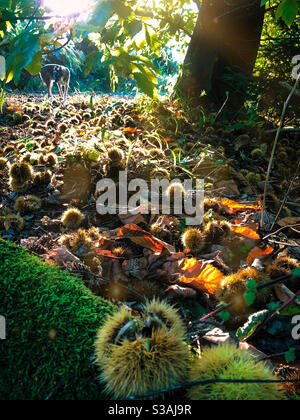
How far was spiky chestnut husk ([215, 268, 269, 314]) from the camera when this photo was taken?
125 cm

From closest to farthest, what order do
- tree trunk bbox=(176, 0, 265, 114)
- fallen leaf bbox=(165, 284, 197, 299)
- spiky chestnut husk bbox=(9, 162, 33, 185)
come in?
fallen leaf bbox=(165, 284, 197, 299)
spiky chestnut husk bbox=(9, 162, 33, 185)
tree trunk bbox=(176, 0, 265, 114)

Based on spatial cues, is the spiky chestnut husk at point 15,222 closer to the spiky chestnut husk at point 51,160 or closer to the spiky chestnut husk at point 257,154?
the spiky chestnut husk at point 51,160

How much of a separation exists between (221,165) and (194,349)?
2.31 metres

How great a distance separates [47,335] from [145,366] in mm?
359

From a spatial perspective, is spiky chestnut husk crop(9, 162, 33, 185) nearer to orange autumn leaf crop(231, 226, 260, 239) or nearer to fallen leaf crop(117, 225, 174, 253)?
fallen leaf crop(117, 225, 174, 253)

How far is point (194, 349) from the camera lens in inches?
39.4

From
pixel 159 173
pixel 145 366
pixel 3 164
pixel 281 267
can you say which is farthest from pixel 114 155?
pixel 145 366

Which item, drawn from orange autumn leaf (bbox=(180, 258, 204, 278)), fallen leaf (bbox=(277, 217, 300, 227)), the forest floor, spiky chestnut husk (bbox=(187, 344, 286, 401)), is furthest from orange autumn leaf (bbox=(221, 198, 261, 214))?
spiky chestnut husk (bbox=(187, 344, 286, 401))

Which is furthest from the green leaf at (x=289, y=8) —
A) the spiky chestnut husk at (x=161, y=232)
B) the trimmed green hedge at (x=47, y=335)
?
the trimmed green hedge at (x=47, y=335)

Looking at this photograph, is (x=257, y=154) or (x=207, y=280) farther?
(x=257, y=154)

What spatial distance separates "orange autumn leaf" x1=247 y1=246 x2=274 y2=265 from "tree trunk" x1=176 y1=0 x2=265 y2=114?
12.7ft

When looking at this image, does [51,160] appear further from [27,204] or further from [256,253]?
[256,253]

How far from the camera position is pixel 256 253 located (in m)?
1.63
